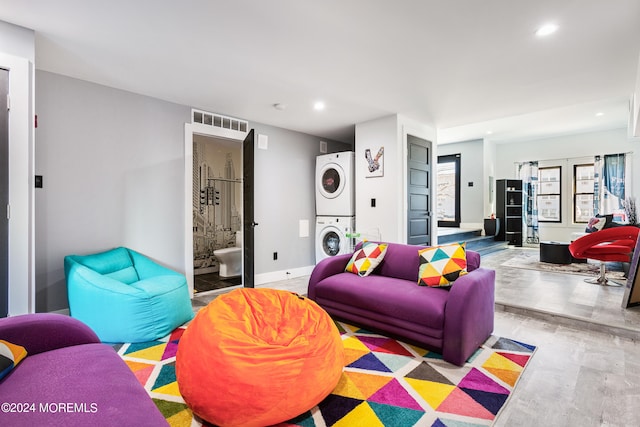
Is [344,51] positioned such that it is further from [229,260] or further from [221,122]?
[229,260]

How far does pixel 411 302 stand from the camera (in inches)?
91.4

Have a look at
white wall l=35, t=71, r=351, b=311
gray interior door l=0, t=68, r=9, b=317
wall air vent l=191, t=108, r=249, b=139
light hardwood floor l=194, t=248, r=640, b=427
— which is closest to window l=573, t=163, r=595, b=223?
light hardwood floor l=194, t=248, r=640, b=427

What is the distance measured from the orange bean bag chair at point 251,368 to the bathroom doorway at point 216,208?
3.34 m

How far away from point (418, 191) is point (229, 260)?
3.12 m

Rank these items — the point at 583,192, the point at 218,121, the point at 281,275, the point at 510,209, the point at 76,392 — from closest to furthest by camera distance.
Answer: the point at 76,392 → the point at 218,121 → the point at 281,275 → the point at 583,192 → the point at 510,209

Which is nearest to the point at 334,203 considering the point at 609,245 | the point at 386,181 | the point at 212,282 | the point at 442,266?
the point at 386,181

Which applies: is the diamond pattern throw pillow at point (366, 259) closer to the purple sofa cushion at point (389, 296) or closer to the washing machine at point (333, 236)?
the purple sofa cushion at point (389, 296)

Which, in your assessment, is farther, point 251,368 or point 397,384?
point 397,384

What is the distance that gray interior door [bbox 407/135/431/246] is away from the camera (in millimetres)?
4531

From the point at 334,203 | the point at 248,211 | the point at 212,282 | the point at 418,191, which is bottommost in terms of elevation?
the point at 212,282

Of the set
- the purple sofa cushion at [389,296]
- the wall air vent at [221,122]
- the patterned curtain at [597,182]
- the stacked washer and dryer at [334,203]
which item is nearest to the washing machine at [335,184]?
the stacked washer and dryer at [334,203]

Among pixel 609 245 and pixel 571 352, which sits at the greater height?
pixel 609 245

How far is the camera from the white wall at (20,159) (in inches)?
86.7

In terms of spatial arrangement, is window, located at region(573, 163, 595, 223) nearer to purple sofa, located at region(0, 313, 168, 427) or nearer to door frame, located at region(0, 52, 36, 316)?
purple sofa, located at region(0, 313, 168, 427)
